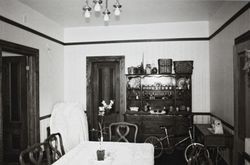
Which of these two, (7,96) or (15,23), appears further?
(7,96)

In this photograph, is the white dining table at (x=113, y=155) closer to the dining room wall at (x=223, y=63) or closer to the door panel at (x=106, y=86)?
the dining room wall at (x=223, y=63)

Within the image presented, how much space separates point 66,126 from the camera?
4949mm

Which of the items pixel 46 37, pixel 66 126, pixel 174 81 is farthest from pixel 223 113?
pixel 46 37

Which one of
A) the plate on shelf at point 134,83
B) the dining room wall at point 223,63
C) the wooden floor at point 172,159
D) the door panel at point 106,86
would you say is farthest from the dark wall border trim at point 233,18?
the wooden floor at point 172,159

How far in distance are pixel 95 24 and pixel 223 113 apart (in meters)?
3.75

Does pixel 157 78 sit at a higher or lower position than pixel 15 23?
lower

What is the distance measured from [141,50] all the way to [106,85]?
4.43 feet

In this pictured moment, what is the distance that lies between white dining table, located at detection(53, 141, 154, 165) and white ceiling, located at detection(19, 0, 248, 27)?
262 centimetres

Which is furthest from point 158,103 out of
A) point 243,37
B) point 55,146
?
point 55,146

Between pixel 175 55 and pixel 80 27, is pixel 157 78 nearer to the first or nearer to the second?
pixel 175 55

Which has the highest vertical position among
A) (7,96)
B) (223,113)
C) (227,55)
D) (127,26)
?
(127,26)

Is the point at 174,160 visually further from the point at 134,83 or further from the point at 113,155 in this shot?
the point at 113,155

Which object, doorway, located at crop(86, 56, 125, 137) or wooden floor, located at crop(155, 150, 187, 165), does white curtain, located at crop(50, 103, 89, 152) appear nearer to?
doorway, located at crop(86, 56, 125, 137)

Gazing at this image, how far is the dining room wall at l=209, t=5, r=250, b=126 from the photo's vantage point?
3.56m
